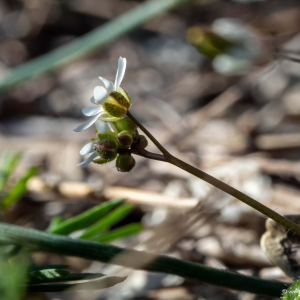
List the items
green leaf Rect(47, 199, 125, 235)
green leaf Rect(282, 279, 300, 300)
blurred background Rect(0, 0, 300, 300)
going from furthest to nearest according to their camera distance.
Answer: blurred background Rect(0, 0, 300, 300), green leaf Rect(47, 199, 125, 235), green leaf Rect(282, 279, 300, 300)

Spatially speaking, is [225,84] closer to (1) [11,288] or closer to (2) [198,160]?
(2) [198,160]

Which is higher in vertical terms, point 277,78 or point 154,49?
point 154,49

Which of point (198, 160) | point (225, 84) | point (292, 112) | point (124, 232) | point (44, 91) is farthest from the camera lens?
point (44, 91)

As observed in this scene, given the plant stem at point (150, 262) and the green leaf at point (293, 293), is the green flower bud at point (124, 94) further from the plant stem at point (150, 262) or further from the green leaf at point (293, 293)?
the green leaf at point (293, 293)

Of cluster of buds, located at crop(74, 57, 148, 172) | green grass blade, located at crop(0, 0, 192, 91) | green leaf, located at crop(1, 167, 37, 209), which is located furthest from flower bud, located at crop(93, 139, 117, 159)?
green grass blade, located at crop(0, 0, 192, 91)

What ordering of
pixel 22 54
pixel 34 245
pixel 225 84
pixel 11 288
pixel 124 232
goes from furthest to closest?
pixel 22 54 → pixel 225 84 → pixel 124 232 → pixel 34 245 → pixel 11 288

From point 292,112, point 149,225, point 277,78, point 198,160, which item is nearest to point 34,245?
point 149,225

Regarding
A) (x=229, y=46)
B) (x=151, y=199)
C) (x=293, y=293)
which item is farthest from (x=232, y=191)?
(x=229, y=46)

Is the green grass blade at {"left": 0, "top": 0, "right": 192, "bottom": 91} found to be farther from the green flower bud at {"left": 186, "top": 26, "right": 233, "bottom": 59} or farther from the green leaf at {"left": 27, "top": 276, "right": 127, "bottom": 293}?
the green leaf at {"left": 27, "top": 276, "right": 127, "bottom": 293}
